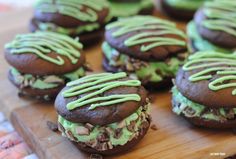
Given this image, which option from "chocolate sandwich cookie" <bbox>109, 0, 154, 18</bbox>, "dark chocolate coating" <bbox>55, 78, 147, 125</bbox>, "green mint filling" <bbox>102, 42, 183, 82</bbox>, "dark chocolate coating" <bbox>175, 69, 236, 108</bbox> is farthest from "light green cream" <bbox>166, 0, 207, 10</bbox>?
"dark chocolate coating" <bbox>55, 78, 147, 125</bbox>

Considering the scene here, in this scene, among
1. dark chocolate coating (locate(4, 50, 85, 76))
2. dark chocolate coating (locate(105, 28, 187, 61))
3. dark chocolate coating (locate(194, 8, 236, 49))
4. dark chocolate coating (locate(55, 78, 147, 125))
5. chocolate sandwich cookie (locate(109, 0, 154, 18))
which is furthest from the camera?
chocolate sandwich cookie (locate(109, 0, 154, 18))

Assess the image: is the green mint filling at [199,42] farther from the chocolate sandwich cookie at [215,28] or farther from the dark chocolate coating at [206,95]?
the dark chocolate coating at [206,95]

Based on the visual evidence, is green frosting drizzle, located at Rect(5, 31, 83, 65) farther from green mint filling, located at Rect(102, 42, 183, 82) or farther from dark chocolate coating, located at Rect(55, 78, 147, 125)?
dark chocolate coating, located at Rect(55, 78, 147, 125)

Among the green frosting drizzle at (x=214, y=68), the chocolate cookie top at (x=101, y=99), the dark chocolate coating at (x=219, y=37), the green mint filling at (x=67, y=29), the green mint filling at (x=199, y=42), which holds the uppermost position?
the chocolate cookie top at (x=101, y=99)

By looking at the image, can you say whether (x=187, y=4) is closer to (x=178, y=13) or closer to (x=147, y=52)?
(x=178, y=13)

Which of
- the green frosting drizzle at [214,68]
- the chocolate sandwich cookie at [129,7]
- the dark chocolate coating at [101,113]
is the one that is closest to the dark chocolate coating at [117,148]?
the dark chocolate coating at [101,113]

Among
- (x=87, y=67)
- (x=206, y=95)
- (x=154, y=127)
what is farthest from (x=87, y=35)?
(x=206, y=95)
